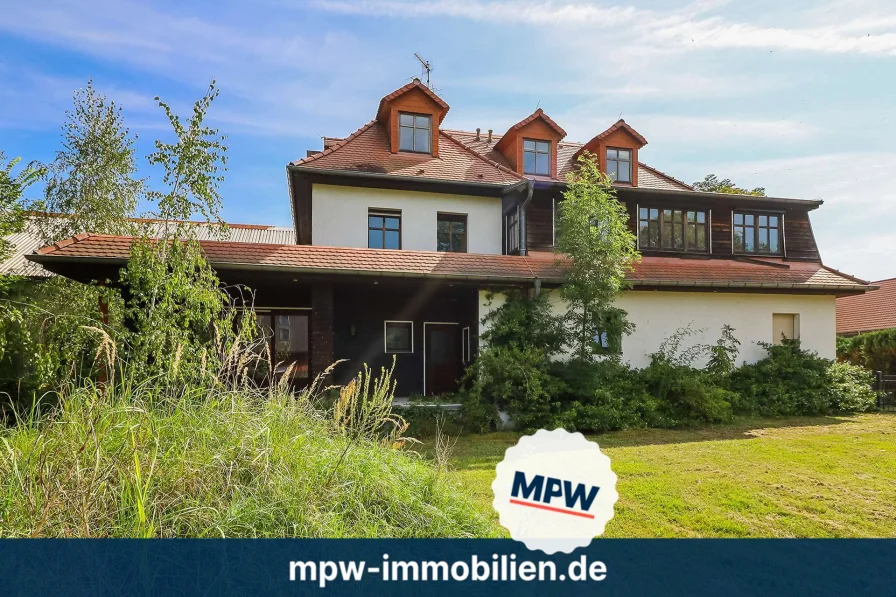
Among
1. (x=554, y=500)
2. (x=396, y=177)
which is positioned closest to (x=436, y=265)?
(x=396, y=177)

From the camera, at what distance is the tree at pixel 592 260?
1095 centimetres

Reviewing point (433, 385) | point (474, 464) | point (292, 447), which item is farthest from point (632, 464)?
point (433, 385)

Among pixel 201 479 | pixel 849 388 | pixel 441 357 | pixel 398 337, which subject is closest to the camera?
pixel 201 479

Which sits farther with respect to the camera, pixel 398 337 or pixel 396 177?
pixel 398 337

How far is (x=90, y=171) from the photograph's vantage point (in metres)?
15.1

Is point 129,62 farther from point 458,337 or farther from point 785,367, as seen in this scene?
point 785,367

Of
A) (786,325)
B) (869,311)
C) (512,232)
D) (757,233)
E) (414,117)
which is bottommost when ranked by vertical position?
(786,325)

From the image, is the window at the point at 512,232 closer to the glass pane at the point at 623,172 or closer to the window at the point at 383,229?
the window at the point at 383,229

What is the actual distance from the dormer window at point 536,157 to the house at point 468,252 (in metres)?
0.04

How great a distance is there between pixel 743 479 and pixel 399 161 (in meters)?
11.4

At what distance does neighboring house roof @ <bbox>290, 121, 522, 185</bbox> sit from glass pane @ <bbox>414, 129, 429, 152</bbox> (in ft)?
0.72

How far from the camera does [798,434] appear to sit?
9.78m

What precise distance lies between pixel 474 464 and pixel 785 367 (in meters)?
9.74

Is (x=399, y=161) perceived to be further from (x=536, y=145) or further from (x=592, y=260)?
(x=592, y=260)
